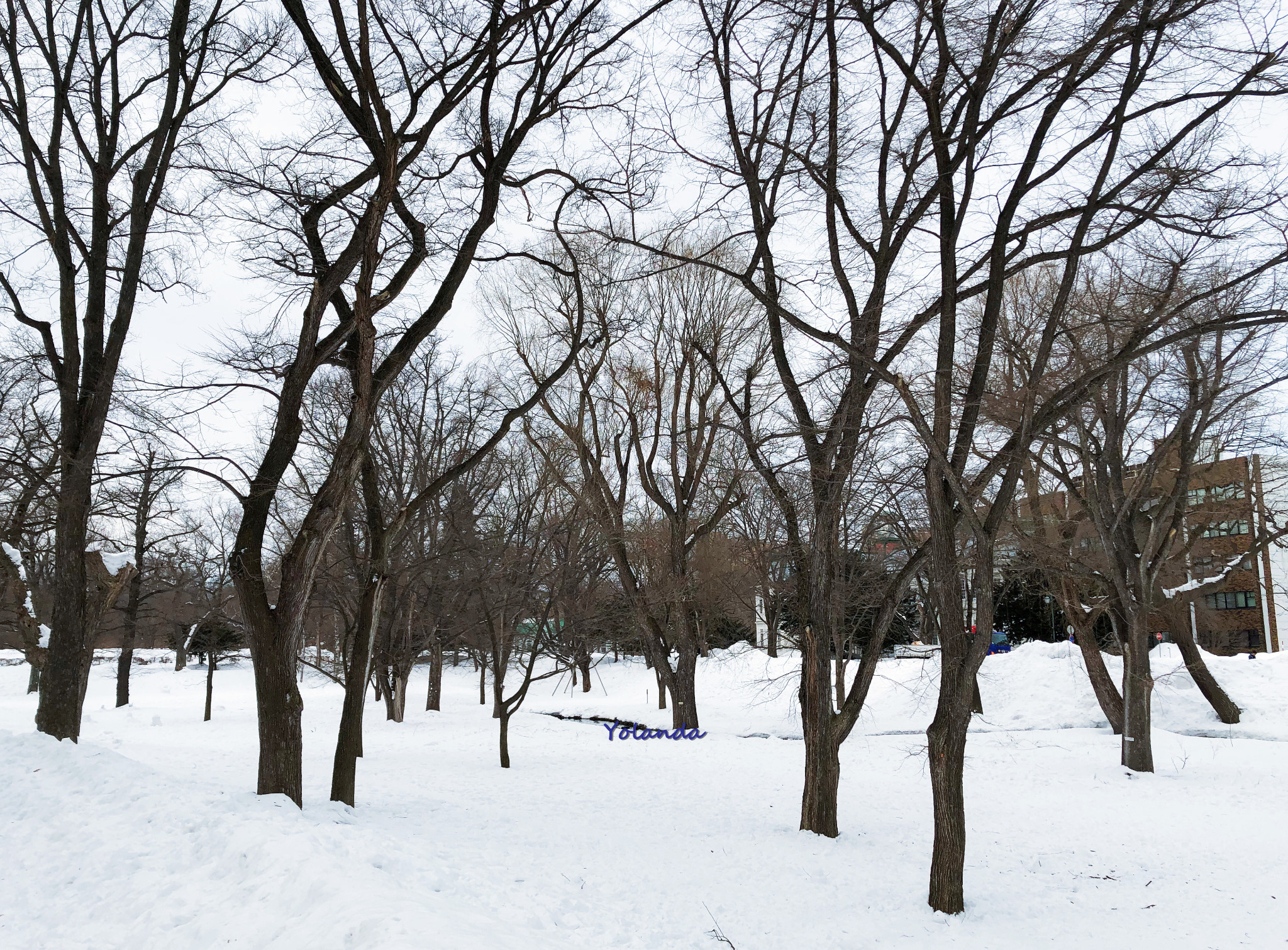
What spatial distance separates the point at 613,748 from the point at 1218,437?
39.5 ft

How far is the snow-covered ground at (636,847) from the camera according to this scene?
4.75 m

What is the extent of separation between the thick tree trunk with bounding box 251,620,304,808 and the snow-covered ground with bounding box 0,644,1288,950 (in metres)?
0.44

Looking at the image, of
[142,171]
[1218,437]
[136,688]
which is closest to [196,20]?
[142,171]

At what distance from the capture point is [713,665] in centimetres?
3088

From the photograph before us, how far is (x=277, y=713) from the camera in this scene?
7.45 meters

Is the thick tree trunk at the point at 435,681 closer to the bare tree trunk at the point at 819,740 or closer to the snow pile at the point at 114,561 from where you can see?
the snow pile at the point at 114,561

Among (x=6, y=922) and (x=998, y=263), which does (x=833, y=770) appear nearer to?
(x=998, y=263)

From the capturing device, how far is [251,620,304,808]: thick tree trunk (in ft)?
24.2

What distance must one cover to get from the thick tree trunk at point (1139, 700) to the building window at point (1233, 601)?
31.8m

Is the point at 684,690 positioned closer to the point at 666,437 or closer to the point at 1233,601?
the point at 666,437

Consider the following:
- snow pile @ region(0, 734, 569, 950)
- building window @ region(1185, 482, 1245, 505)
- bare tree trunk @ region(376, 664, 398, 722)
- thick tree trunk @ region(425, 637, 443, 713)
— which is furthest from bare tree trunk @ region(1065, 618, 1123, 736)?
thick tree trunk @ region(425, 637, 443, 713)

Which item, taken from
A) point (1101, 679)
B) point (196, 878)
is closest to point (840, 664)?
point (1101, 679)

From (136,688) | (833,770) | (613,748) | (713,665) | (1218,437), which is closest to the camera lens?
(833,770)

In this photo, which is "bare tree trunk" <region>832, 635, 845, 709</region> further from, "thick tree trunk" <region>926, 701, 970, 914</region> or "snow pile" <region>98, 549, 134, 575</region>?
"snow pile" <region>98, 549, 134, 575</region>
